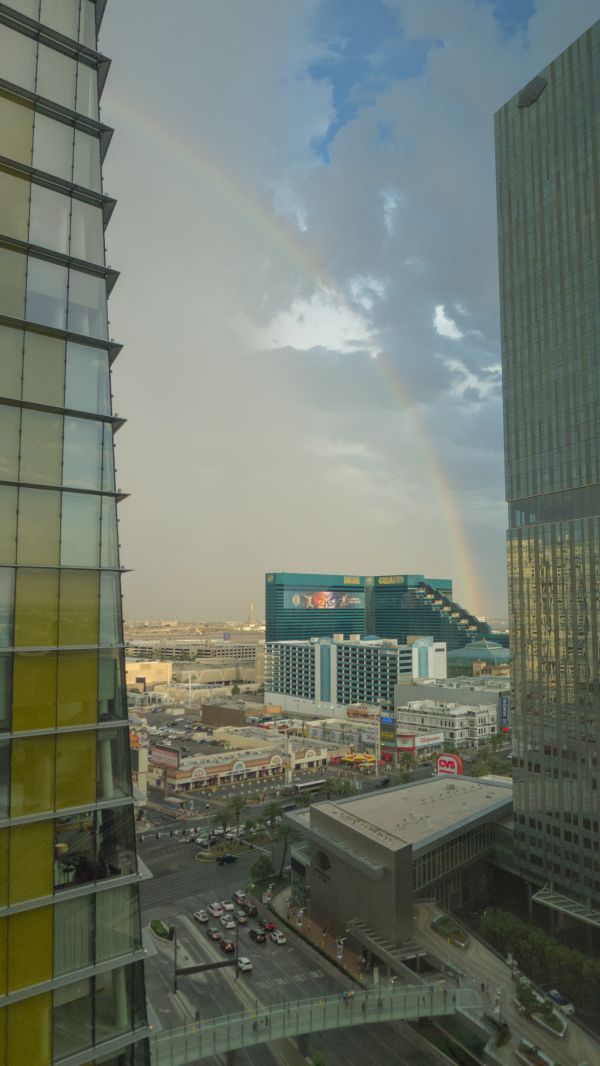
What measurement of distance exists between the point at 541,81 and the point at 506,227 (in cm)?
740

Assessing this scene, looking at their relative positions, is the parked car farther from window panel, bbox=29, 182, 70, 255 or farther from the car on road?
window panel, bbox=29, 182, 70, 255

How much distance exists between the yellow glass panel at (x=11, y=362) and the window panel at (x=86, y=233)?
142 centimetres

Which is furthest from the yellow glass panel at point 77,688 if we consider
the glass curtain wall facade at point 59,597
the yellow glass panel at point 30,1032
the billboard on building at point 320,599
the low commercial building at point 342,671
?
the billboard on building at point 320,599

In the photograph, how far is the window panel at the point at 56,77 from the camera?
27.9 feet

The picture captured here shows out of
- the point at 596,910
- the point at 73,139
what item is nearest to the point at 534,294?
the point at 596,910

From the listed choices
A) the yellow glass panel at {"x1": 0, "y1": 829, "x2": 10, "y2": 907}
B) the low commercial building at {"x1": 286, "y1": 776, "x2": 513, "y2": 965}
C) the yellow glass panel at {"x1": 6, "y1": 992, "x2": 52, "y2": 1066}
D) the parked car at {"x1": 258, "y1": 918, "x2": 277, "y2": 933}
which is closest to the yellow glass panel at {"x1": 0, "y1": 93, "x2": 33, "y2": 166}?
the yellow glass panel at {"x1": 0, "y1": 829, "x2": 10, "y2": 907}

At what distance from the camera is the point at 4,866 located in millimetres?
7137

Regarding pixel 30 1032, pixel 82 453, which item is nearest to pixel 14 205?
pixel 82 453

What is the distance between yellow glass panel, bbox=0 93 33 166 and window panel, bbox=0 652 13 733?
19.6ft

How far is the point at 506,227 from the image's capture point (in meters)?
39.5

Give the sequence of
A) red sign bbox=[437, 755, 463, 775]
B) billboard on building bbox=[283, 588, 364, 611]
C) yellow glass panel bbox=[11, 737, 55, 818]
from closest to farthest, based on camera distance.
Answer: yellow glass panel bbox=[11, 737, 55, 818]
red sign bbox=[437, 755, 463, 775]
billboard on building bbox=[283, 588, 364, 611]

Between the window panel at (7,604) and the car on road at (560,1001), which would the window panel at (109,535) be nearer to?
the window panel at (7,604)

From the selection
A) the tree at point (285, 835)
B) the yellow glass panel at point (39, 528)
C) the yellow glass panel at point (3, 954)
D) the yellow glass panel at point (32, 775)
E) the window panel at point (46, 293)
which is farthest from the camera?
the tree at point (285, 835)

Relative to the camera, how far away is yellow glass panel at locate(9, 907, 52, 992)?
23.0 ft
